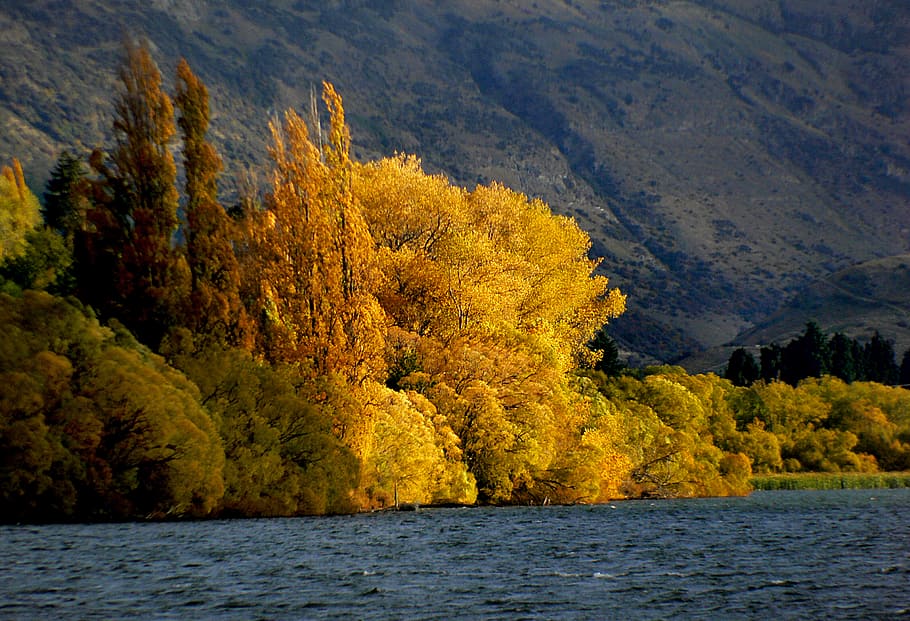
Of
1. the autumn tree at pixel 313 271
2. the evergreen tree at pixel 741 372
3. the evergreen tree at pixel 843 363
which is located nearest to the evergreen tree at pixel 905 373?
the evergreen tree at pixel 843 363

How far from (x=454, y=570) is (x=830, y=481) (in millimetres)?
76114

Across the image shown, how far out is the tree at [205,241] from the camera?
50531 mm

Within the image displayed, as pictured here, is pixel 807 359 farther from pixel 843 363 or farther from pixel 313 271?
pixel 313 271

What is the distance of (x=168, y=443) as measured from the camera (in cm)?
4244

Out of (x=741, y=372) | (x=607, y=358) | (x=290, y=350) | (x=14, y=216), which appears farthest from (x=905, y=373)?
(x=290, y=350)

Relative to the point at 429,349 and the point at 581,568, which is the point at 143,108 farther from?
the point at 581,568

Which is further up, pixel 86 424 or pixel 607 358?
pixel 607 358

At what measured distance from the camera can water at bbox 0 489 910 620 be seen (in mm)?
23062

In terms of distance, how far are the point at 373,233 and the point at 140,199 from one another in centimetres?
1866

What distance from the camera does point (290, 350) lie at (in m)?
53.3

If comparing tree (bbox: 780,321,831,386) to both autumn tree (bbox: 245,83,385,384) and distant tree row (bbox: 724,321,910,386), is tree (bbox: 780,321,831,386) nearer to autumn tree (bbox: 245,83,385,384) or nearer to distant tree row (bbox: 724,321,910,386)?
distant tree row (bbox: 724,321,910,386)

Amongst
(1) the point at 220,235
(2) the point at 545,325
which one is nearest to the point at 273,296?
(1) the point at 220,235

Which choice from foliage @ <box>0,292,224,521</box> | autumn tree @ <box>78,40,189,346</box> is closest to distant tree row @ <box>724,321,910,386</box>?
autumn tree @ <box>78,40,189,346</box>

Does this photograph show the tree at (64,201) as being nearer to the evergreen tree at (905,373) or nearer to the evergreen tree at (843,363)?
the evergreen tree at (843,363)
